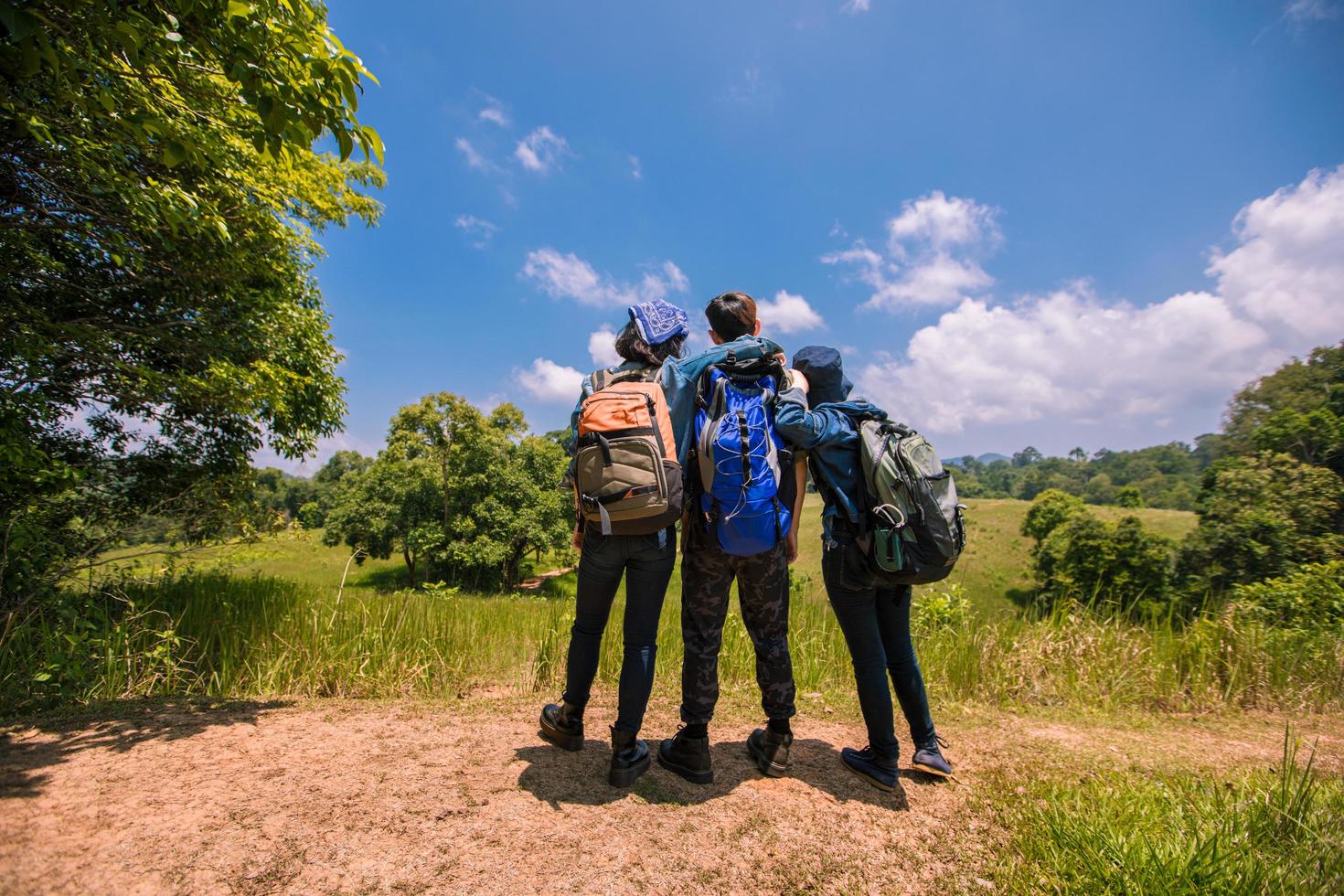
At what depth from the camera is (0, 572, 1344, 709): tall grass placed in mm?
3543

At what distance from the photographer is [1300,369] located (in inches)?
1747

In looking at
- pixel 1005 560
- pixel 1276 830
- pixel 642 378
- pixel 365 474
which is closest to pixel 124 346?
pixel 642 378

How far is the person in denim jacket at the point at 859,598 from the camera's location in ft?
7.60

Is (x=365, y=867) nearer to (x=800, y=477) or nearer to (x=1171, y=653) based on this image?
(x=800, y=477)

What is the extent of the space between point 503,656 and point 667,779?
2.05m

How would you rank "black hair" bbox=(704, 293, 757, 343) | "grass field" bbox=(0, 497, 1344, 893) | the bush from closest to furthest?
"grass field" bbox=(0, 497, 1344, 893) < "black hair" bbox=(704, 293, 757, 343) < the bush

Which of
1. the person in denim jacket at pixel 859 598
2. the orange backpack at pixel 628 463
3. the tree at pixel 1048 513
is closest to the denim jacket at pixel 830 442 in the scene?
the person in denim jacket at pixel 859 598

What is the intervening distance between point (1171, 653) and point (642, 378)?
4.76m

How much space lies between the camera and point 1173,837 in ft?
5.99

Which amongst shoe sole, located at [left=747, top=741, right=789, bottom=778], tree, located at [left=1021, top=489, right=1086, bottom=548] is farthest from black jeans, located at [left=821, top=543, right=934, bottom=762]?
tree, located at [left=1021, top=489, right=1086, bottom=548]

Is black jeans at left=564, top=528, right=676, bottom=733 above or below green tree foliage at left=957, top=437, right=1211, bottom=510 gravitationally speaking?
below

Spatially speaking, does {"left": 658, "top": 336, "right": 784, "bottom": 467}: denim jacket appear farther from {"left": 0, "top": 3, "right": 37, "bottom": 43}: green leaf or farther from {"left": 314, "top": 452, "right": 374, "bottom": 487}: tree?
{"left": 314, "top": 452, "right": 374, "bottom": 487}: tree

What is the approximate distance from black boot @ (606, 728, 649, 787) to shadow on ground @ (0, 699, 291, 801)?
2115mm

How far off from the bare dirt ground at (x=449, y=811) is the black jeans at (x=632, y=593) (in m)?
0.39
